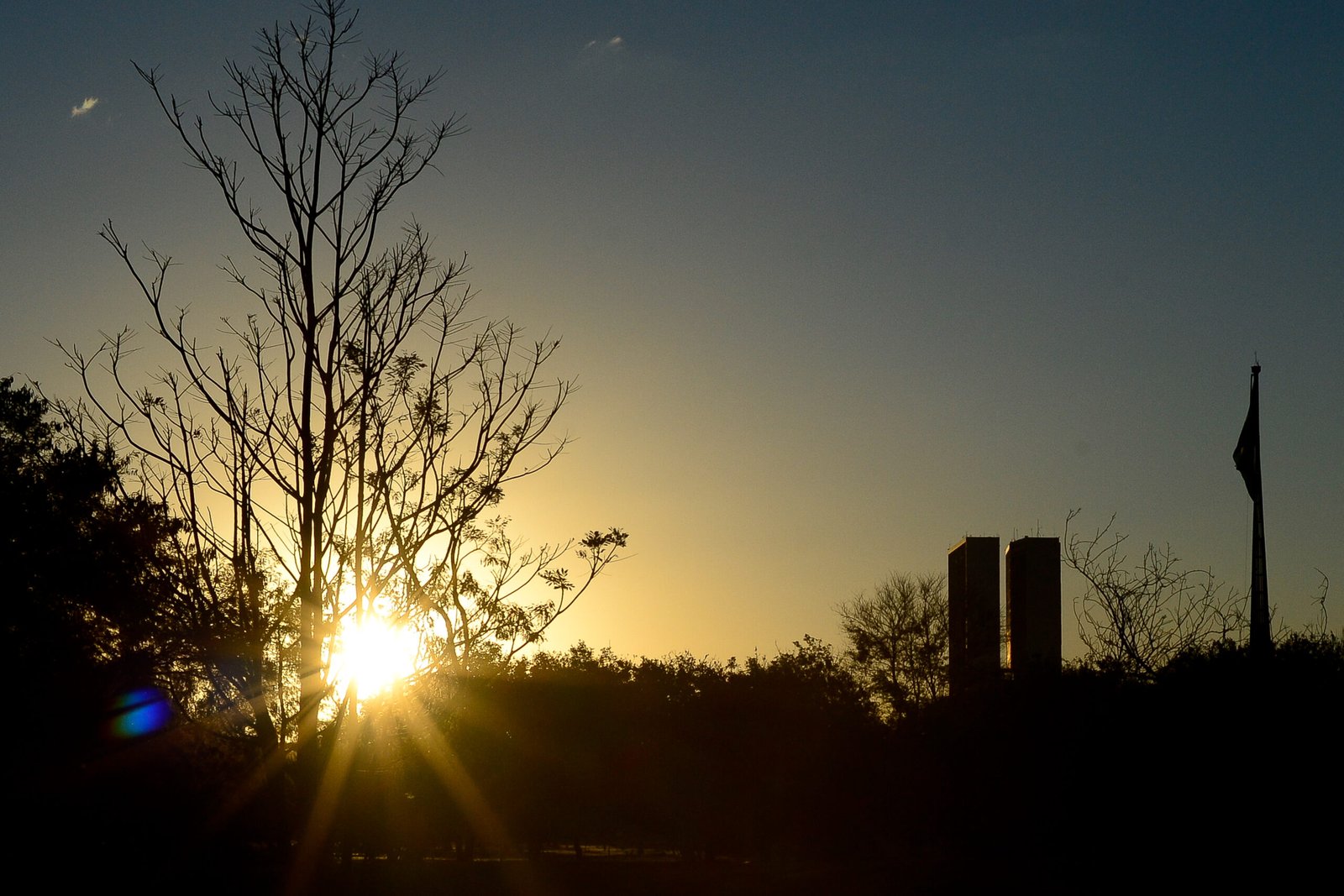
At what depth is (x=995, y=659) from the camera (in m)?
42.8

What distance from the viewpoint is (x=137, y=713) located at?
49.4ft

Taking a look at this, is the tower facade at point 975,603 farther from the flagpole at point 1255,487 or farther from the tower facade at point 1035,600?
the flagpole at point 1255,487

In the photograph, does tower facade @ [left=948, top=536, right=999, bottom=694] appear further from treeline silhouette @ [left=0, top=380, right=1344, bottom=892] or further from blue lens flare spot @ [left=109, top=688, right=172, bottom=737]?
blue lens flare spot @ [left=109, top=688, right=172, bottom=737]

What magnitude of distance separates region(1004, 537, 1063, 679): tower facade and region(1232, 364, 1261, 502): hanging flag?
2121 cm

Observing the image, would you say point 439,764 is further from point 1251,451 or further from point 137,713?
point 1251,451

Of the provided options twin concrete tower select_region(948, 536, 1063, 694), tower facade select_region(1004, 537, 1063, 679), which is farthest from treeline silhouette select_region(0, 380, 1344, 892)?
tower facade select_region(1004, 537, 1063, 679)

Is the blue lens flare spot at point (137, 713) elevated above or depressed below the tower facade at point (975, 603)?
below

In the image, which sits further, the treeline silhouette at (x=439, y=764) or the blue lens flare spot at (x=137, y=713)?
the blue lens flare spot at (x=137, y=713)

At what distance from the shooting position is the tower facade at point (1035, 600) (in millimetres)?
40594

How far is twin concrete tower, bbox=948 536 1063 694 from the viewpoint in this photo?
40562 millimetres

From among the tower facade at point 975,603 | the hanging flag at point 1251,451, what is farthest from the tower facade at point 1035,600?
the hanging flag at point 1251,451

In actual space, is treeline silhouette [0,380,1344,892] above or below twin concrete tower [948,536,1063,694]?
Result: below

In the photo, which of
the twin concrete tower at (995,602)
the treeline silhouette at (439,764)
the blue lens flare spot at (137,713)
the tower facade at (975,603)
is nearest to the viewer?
the treeline silhouette at (439,764)

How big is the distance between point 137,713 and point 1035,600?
3285 cm
